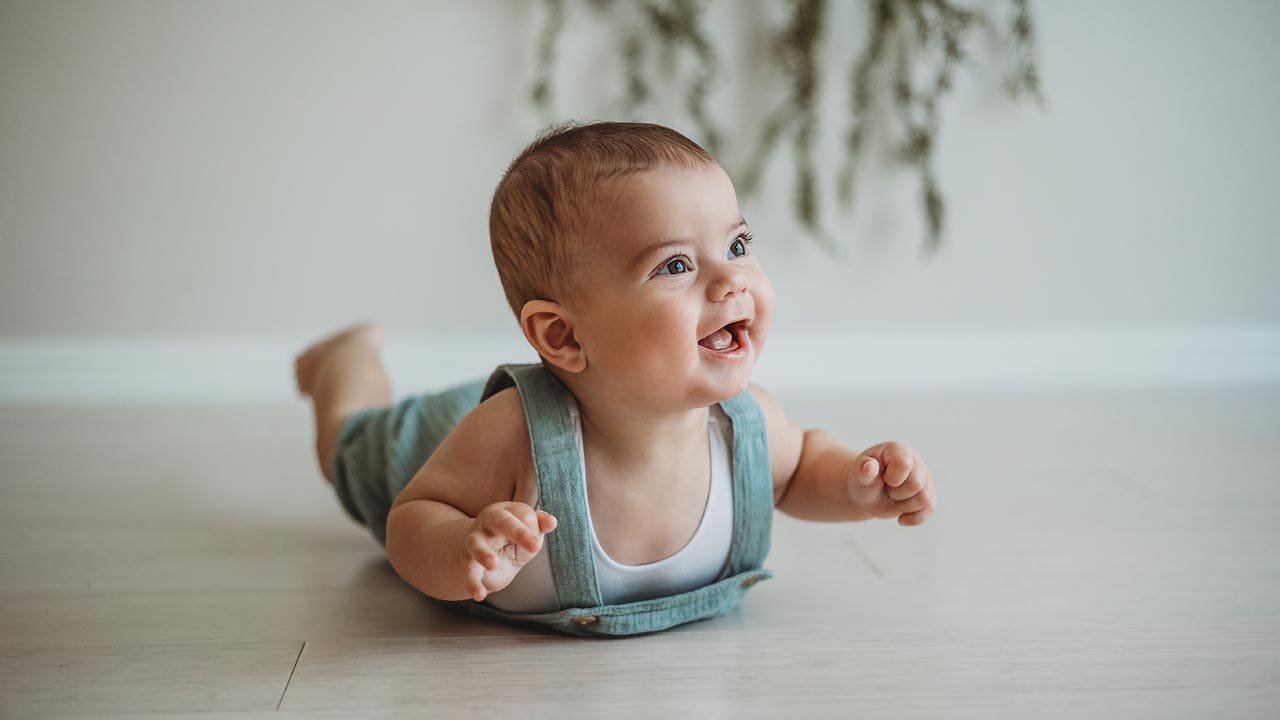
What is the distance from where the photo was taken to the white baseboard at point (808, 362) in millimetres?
2064

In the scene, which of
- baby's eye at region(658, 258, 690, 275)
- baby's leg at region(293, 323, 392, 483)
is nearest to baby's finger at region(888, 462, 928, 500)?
baby's eye at region(658, 258, 690, 275)

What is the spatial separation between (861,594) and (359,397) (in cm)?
61

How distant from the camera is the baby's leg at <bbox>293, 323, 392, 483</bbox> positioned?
1.28 meters

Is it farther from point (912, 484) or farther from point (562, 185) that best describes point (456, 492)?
point (912, 484)

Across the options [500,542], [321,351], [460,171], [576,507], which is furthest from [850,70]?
[500,542]

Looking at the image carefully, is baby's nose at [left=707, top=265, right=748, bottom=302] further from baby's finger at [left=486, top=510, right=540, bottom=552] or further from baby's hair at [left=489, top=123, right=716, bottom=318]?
baby's finger at [left=486, top=510, right=540, bottom=552]

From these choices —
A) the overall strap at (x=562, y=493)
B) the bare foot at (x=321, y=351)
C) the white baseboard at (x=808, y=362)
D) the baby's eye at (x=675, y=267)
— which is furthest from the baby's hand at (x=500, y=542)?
the white baseboard at (x=808, y=362)

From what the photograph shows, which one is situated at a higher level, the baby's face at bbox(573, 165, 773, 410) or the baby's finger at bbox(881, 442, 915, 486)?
the baby's face at bbox(573, 165, 773, 410)

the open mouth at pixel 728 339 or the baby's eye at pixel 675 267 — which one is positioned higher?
the baby's eye at pixel 675 267

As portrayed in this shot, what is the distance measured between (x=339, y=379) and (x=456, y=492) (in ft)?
1.56

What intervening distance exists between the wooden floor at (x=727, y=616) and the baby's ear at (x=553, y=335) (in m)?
0.23

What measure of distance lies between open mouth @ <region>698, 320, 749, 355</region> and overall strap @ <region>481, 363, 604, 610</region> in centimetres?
13

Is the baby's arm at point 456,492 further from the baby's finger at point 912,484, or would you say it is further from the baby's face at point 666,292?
the baby's finger at point 912,484

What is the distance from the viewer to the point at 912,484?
914mm
